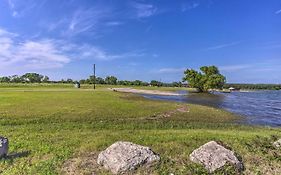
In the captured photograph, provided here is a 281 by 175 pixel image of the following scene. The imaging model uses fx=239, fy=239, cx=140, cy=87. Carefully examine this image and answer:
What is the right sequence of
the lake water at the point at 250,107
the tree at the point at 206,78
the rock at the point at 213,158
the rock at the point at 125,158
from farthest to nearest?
the tree at the point at 206,78 → the lake water at the point at 250,107 → the rock at the point at 213,158 → the rock at the point at 125,158

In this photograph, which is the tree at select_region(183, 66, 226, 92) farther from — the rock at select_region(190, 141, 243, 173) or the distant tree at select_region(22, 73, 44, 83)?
the distant tree at select_region(22, 73, 44, 83)

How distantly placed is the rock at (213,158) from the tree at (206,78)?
9033 cm

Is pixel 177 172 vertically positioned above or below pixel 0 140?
below

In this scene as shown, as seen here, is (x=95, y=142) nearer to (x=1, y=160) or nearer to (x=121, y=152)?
(x=121, y=152)

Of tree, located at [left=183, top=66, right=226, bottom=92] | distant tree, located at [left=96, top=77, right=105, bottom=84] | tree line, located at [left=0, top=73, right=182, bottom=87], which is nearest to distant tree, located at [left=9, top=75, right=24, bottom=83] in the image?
tree line, located at [left=0, top=73, right=182, bottom=87]

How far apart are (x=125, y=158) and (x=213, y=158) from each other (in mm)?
3038

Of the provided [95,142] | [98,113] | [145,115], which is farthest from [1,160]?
[145,115]

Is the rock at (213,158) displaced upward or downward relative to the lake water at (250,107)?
upward

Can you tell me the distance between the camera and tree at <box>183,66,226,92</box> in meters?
96.1

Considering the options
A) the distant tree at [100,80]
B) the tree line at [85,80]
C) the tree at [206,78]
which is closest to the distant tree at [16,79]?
the tree line at [85,80]

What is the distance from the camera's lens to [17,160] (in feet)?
27.8

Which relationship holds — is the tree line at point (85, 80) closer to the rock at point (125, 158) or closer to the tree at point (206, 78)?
the tree at point (206, 78)

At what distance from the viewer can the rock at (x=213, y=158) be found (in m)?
8.03

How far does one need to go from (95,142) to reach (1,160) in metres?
3.67
